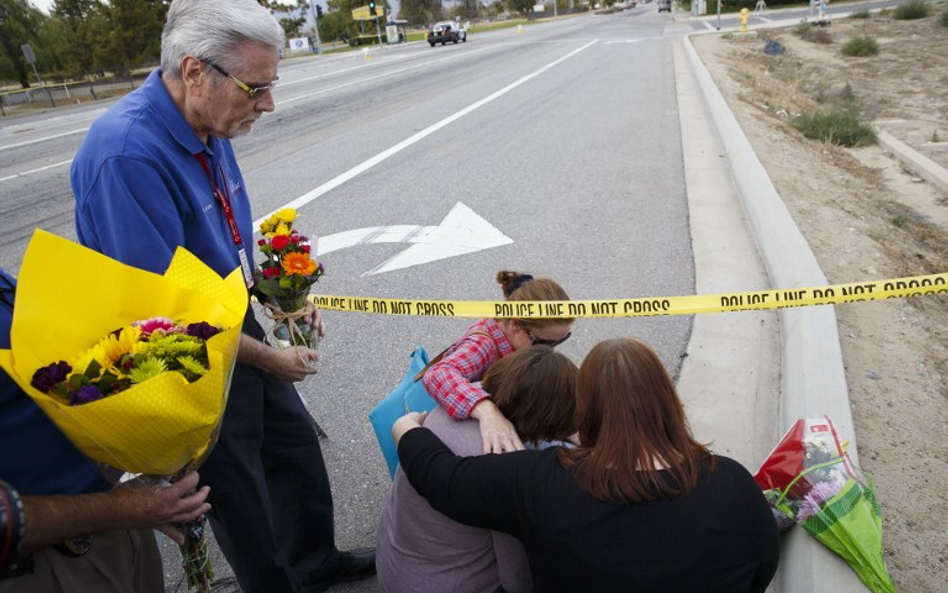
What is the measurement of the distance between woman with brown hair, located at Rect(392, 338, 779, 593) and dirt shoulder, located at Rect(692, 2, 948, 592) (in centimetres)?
134

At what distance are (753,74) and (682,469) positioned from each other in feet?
61.6

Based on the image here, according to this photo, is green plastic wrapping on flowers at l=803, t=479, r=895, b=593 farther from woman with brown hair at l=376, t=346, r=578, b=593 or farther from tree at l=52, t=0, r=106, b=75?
tree at l=52, t=0, r=106, b=75

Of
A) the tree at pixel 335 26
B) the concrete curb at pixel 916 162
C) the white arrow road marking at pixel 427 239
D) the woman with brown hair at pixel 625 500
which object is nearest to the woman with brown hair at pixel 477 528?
the woman with brown hair at pixel 625 500

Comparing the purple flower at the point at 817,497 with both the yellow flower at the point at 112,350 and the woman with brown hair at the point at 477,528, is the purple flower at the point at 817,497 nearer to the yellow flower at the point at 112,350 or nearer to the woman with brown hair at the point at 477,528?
the woman with brown hair at the point at 477,528

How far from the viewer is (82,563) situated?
5.60 ft

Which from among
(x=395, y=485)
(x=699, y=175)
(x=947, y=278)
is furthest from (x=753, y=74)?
(x=395, y=485)

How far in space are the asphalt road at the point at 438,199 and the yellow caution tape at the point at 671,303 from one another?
0.87 m

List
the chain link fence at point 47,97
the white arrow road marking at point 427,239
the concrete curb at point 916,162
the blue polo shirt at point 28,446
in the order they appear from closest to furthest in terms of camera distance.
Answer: the blue polo shirt at point 28,446 → the white arrow road marking at point 427,239 → the concrete curb at point 916,162 → the chain link fence at point 47,97

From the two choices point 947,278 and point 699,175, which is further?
point 699,175

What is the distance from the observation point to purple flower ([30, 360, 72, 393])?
1.45 metres

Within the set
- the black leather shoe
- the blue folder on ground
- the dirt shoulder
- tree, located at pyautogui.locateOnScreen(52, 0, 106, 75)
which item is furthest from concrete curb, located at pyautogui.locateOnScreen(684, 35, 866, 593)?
tree, located at pyautogui.locateOnScreen(52, 0, 106, 75)

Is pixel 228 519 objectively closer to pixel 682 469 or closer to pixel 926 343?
pixel 682 469

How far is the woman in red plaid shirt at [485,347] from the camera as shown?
2246mm

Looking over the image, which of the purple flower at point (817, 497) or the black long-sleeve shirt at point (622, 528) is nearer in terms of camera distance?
the black long-sleeve shirt at point (622, 528)
